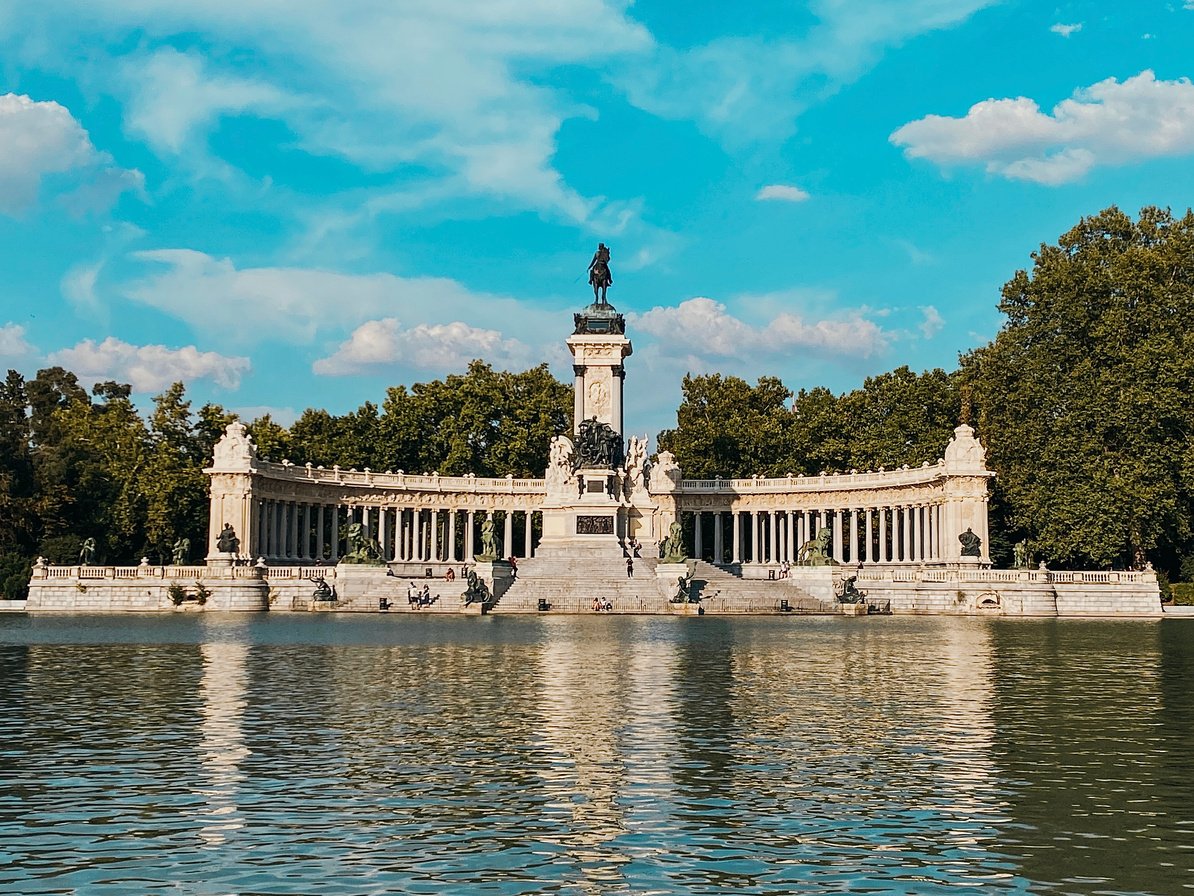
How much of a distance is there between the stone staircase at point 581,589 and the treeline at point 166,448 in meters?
27.0

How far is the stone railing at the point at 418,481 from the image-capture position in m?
86.8

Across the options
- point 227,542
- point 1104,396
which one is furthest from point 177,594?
point 1104,396

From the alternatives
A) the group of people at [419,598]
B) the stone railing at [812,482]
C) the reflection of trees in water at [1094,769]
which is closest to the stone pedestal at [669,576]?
the group of people at [419,598]

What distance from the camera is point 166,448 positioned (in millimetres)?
85750

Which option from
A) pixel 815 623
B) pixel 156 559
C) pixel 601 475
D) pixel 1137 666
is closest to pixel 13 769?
pixel 1137 666

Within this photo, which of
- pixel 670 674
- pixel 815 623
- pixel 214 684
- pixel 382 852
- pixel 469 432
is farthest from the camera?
pixel 469 432

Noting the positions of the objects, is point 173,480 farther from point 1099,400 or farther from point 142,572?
point 1099,400

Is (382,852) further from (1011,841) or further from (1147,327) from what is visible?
(1147,327)

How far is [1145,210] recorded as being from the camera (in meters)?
78.2

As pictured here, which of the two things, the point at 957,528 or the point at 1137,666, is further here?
the point at 957,528

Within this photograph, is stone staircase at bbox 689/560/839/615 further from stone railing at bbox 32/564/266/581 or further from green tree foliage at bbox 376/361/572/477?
green tree foliage at bbox 376/361/572/477

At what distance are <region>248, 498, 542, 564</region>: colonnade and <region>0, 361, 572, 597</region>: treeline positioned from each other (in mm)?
4555

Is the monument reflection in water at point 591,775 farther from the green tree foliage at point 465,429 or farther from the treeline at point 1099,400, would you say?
the green tree foliage at point 465,429

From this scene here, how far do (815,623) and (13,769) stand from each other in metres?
38.1
